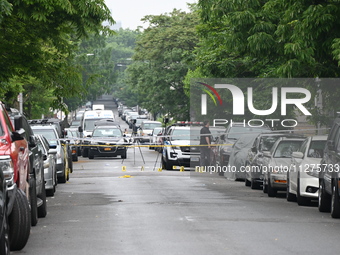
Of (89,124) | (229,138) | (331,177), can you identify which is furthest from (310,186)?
(89,124)

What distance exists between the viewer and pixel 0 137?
40.8 ft

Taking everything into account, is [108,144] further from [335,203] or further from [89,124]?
[335,203]

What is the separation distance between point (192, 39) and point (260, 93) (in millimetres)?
27141

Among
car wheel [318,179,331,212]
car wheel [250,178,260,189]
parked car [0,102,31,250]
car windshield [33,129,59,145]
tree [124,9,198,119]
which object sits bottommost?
car wheel [250,178,260,189]

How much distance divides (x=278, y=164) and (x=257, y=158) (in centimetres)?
292

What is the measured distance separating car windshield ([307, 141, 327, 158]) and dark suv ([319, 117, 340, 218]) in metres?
1.67

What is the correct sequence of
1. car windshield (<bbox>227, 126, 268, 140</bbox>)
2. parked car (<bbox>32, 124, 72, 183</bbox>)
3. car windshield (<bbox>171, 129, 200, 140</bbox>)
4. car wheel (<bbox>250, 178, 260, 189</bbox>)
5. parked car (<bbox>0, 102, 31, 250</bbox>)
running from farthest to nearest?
car windshield (<bbox>171, 129, 200, 140</bbox>) → car windshield (<bbox>227, 126, 268, 140</bbox>) → parked car (<bbox>32, 124, 72, 183</bbox>) → car wheel (<bbox>250, 178, 260, 189</bbox>) → parked car (<bbox>0, 102, 31, 250</bbox>)

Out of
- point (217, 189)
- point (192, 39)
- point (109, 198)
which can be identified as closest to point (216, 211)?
point (109, 198)

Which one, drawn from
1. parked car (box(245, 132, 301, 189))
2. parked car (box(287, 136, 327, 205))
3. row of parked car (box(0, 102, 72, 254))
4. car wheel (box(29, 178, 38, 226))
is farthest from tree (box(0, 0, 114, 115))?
parked car (box(245, 132, 301, 189))

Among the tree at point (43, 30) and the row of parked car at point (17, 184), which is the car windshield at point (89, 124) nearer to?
the tree at point (43, 30)

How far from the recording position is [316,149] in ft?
63.2

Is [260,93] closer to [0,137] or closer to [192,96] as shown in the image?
[192,96]

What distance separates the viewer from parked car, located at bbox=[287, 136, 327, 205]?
724 inches

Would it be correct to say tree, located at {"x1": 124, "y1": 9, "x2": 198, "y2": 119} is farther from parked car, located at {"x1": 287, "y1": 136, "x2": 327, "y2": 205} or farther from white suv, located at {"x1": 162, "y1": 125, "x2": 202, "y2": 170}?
parked car, located at {"x1": 287, "y1": 136, "x2": 327, "y2": 205}
